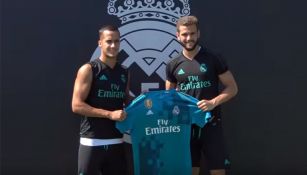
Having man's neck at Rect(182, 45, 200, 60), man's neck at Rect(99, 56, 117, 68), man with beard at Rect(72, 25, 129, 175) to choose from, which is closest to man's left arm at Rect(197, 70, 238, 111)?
man's neck at Rect(182, 45, 200, 60)

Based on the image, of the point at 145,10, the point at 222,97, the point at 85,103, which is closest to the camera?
the point at 85,103

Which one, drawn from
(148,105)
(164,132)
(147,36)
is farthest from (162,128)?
(147,36)

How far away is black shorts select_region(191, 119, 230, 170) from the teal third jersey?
0.29ft

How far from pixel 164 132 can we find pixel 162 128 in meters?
0.03

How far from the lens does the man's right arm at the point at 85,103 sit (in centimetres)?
314

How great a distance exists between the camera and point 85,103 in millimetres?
3191

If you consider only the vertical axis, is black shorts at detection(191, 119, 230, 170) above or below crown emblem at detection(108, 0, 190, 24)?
below

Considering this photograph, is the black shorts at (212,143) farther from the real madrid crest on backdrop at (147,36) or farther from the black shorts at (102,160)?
the real madrid crest on backdrop at (147,36)

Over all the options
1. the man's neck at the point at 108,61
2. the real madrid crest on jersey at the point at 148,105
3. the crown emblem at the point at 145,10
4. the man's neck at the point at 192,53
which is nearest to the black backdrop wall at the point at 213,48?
the crown emblem at the point at 145,10

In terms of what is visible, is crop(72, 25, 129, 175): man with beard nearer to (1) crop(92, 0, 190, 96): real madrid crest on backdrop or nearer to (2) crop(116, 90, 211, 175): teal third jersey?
(2) crop(116, 90, 211, 175): teal third jersey

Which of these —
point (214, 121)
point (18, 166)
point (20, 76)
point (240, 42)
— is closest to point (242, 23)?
point (240, 42)

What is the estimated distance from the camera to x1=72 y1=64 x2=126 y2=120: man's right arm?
3.14 metres

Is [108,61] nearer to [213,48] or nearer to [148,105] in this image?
[148,105]

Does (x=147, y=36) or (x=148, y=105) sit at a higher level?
(x=147, y=36)
